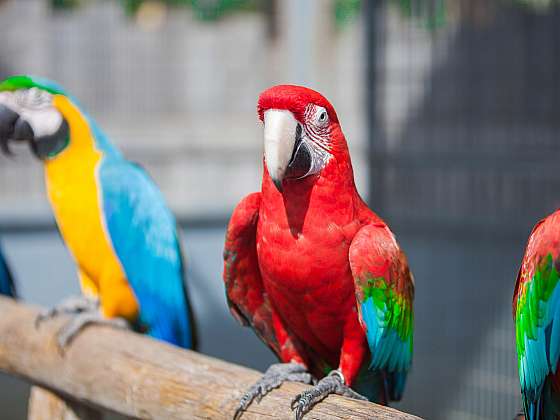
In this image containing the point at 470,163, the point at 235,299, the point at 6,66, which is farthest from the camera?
the point at 6,66

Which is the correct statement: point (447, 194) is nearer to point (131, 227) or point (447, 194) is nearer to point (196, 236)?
point (196, 236)

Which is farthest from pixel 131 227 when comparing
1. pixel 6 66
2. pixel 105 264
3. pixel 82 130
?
pixel 6 66

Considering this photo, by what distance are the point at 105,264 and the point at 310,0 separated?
1903 millimetres

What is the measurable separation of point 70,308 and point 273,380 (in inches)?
30.3

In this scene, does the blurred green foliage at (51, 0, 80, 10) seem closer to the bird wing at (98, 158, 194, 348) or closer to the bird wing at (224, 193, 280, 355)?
the bird wing at (98, 158, 194, 348)

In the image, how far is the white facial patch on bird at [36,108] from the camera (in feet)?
5.53

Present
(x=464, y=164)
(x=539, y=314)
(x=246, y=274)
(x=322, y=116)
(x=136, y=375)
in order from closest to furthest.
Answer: (x=539, y=314) → (x=322, y=116) → (x=246, y=274) → (x=136, y=375) → (x=464, y=164)

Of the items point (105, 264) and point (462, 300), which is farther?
point (462, 300)

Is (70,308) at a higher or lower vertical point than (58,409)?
higher

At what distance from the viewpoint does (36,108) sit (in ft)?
5.58

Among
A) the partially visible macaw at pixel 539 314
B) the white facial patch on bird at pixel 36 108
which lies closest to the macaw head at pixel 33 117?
the white facial patch on bird at pixel 36 108

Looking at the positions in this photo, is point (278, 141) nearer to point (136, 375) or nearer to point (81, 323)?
point (136, 375)

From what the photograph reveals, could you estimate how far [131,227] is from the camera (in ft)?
5.63

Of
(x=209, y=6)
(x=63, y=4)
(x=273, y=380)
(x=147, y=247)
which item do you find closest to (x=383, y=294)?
(x=273, y=380)
